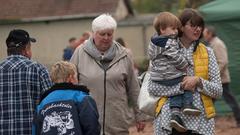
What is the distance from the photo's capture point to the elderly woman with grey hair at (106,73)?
626cm

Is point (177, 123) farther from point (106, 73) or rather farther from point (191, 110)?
point (106, 73)

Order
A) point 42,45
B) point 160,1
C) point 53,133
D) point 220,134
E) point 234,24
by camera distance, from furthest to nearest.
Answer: point 160,1, point 42,45, point 234,24, point 220,134, point 53,133

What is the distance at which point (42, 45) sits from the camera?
32.0 meters

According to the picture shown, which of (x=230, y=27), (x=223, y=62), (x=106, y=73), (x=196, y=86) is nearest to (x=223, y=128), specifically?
(x=223, y=62)

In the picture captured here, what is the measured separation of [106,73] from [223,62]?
6.40 meters

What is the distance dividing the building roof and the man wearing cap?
87.8 ft

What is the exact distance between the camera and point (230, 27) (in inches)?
535

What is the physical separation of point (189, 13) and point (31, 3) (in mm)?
30048

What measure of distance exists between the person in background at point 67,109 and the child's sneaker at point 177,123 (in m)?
0.62

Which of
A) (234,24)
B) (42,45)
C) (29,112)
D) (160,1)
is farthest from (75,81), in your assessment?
(160,1)

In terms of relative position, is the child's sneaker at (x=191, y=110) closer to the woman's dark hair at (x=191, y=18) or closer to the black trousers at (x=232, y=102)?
the woman's dark hair at (x=191, y=18)

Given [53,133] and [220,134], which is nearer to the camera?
[53,133]

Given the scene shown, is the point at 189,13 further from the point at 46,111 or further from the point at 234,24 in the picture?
the point at 234,24

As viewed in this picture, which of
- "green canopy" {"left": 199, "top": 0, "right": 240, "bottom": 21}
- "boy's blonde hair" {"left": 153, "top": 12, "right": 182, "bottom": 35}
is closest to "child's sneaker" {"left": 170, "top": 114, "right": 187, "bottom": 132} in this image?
"boy's blonde hair" {"left": 153, "top": 12, "right": 182, "bottom": 35}
